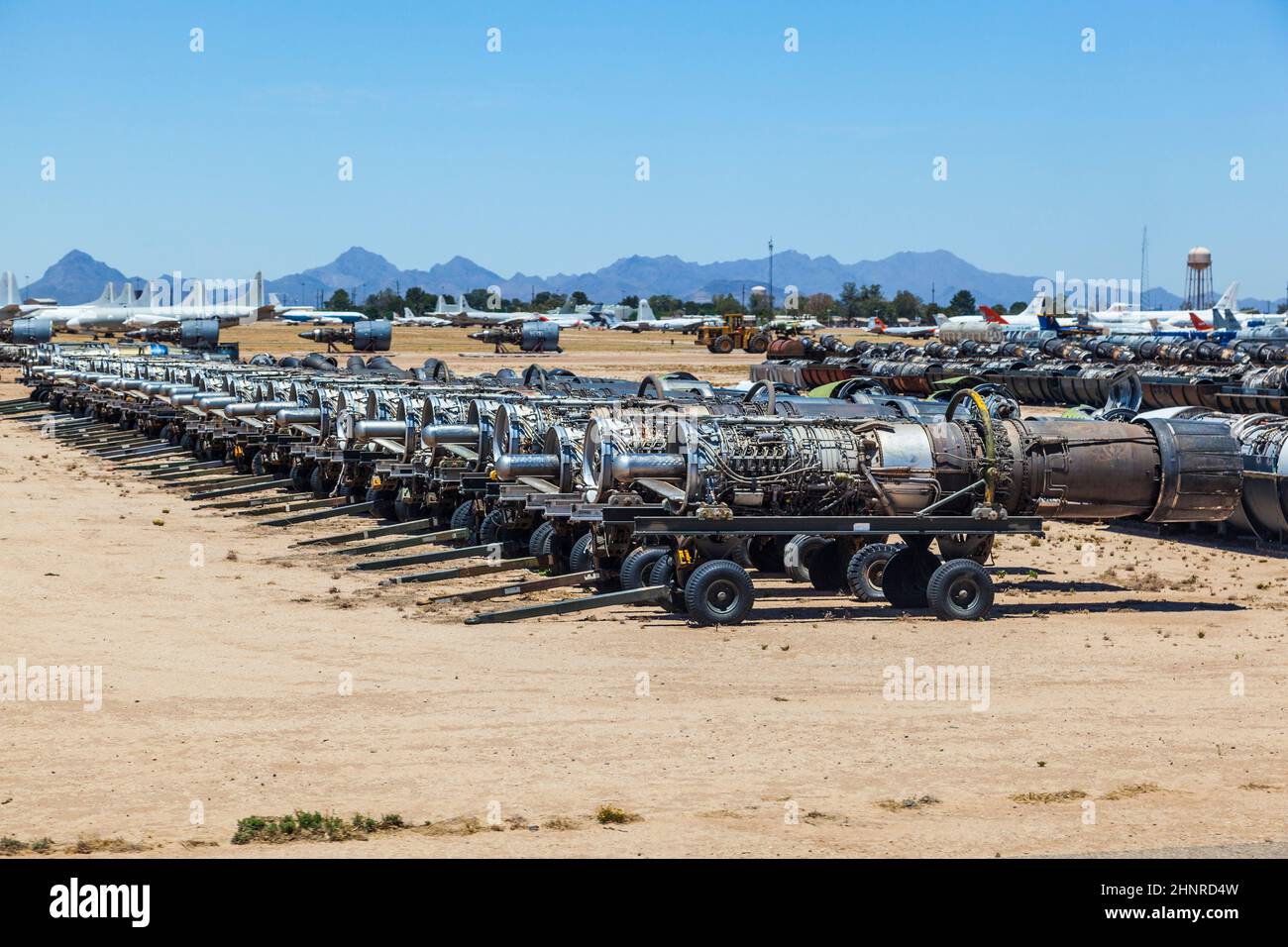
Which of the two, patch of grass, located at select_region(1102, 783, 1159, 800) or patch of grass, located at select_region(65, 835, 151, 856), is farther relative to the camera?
patch of grass, located at select_region(1102, 783, 1159, 800)

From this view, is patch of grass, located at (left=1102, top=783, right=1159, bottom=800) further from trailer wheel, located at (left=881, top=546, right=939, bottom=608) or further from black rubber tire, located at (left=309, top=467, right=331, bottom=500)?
black rubber tire, located at (left=309, top=467, right=331, bottom=500)

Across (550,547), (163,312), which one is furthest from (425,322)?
(550,547)

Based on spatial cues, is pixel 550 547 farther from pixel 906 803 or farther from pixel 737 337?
pixel 737 337

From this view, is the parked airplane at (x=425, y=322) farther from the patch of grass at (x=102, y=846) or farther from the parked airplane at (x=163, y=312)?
the patch of grass at (x=102, y=846)

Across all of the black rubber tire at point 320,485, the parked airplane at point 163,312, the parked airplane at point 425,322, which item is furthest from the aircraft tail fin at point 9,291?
the black rubber tire at point 320,485

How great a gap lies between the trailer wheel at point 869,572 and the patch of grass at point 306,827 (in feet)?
35.4

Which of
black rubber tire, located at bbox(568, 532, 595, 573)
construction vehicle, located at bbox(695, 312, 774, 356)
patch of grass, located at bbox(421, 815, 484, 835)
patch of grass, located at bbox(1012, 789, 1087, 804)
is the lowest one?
patch of grass, located at bbox(1012, 789, 1087, 804)

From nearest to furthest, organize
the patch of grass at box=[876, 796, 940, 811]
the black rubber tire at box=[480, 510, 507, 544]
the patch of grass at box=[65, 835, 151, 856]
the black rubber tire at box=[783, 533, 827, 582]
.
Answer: the patch of grass at box=[65, 835, 151, 856]
the patch of grass at box=[876, 796, 940, 811]
the black rubber tire at box=[783, 533, 827, 582]
the black rubber tire at box=[480, 510, 507, 544]

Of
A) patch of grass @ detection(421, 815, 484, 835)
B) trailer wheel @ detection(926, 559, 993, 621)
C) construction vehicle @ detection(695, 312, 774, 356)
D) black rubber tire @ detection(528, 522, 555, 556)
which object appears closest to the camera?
patch of grass @ detection(421, 815, 484, 835)

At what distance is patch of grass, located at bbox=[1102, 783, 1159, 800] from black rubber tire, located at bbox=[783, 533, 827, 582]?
9778mm

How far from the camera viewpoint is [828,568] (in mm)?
20969

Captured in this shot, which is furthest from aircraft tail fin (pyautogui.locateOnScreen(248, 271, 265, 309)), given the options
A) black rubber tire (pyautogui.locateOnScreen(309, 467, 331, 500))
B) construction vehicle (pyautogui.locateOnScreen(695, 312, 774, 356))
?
black rubber tire (pyautogui.locateOnScreen(309, 467, 331, 500))

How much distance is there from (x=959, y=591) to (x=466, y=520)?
8953 millimetres

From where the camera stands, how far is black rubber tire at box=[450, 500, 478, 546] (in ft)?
79.8
